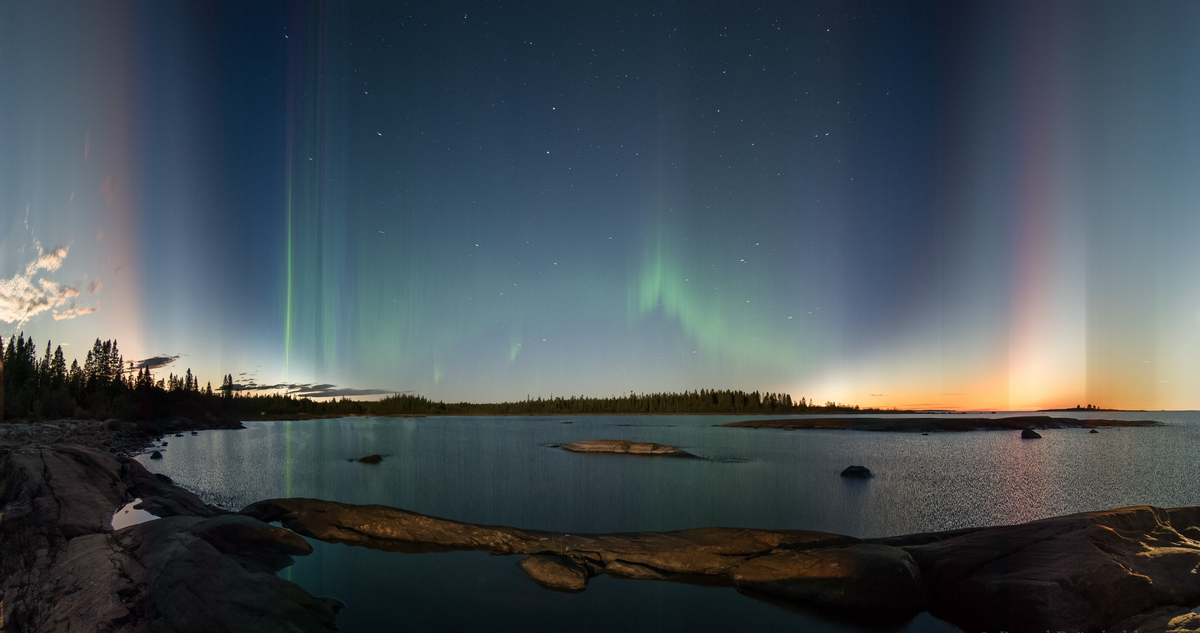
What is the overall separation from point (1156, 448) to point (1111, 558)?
238 ft

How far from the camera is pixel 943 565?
463 inches

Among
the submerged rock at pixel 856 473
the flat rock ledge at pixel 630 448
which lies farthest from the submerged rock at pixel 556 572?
the flat rock ledge at pixel 630 448

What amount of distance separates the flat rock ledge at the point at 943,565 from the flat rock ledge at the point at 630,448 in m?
35.2

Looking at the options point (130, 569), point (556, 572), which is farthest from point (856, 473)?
point (130, 569)

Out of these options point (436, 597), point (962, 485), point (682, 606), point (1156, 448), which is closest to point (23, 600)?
point (436, 597)

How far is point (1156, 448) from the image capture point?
5734 centimetres

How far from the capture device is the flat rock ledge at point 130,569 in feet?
27.7

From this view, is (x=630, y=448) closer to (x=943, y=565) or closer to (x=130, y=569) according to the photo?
(x=943, y=565)

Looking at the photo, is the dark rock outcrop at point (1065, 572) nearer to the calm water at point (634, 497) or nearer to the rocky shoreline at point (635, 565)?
the rocky shoreline at point (635, 565)

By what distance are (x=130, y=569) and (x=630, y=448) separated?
147ft

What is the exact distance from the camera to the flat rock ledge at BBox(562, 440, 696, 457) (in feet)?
163

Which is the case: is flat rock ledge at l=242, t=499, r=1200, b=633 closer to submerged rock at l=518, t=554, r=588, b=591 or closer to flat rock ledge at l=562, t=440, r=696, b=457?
submerged rock at l=518, t=554, r=588, b=591

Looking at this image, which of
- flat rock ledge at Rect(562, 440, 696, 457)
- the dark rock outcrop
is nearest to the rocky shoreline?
the dark rock outcrop

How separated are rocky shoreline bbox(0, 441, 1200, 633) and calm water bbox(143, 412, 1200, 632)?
67 cm
